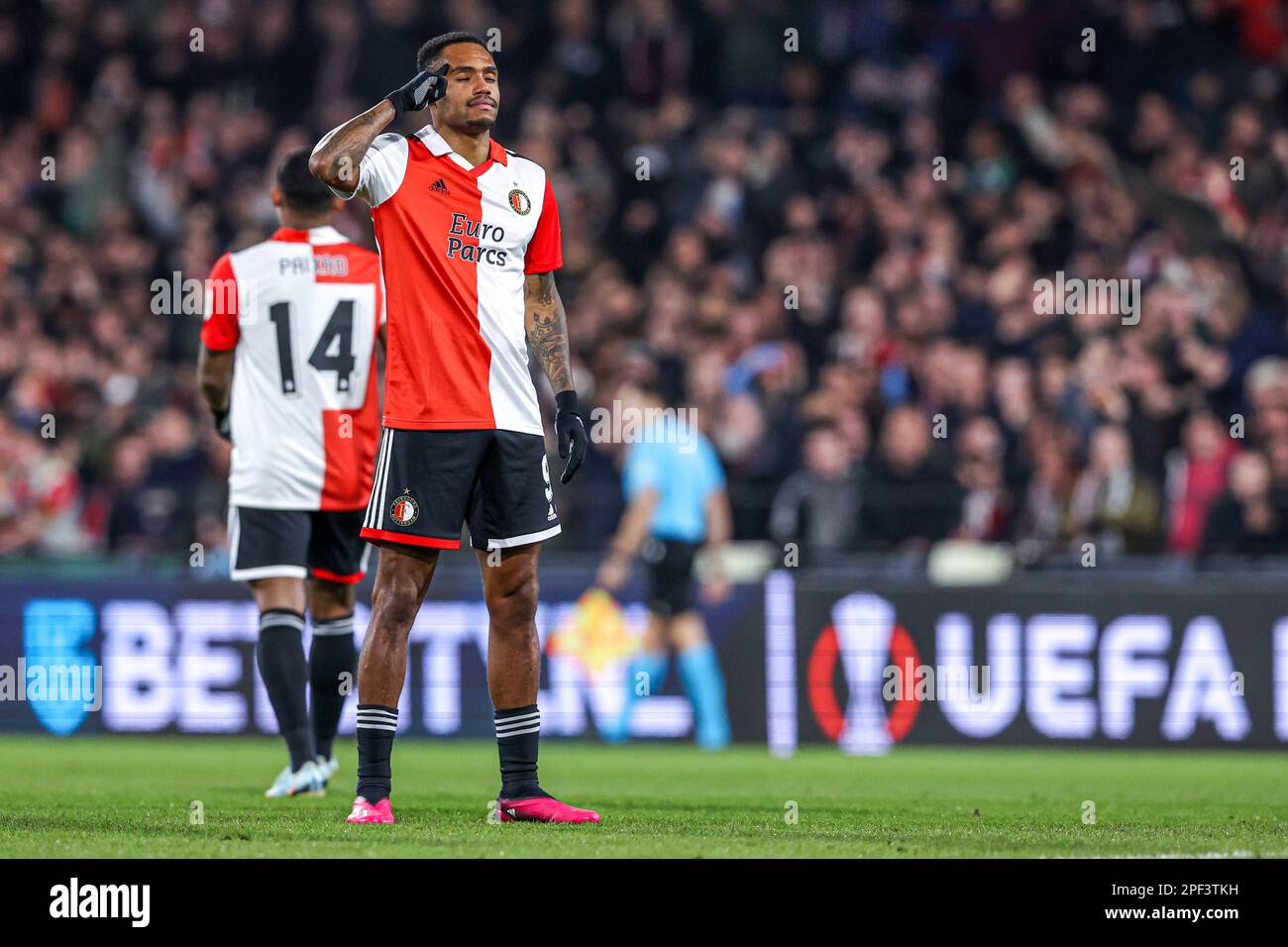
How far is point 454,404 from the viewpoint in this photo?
22.1ft

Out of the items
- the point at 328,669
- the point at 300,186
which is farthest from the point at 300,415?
the point at 328,669

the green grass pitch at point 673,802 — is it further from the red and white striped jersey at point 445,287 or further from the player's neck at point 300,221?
the player's neck at point 300,221

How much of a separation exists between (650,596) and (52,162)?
883 cm

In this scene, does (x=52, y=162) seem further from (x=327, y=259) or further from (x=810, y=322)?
(x=327, y=259)

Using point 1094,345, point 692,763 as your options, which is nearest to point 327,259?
point 692,763

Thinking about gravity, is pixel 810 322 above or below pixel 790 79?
below

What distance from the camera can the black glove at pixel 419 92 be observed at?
6.57 meters

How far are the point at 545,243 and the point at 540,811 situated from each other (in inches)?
78.6

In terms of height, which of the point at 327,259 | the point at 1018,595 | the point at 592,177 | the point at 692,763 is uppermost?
the point at 592,177

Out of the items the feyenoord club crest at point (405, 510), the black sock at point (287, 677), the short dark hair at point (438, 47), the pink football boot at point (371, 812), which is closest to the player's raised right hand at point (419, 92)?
the short dark hair at point (438, 47)

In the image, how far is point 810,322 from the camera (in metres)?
15.4

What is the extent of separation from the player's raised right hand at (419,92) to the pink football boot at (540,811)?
238 centimetres

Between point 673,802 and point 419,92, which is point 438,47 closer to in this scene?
point 419,92
